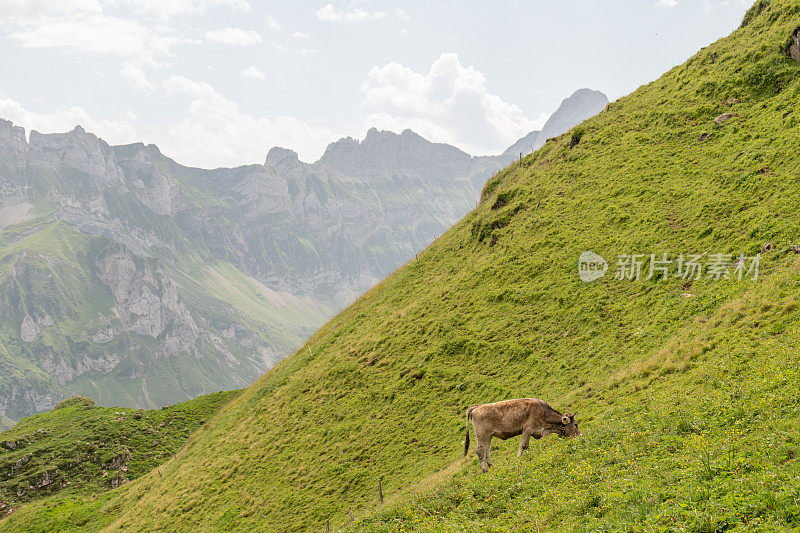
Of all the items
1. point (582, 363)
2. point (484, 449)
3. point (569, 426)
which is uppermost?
point (582, 363)

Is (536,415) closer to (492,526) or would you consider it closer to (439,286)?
(492,526)

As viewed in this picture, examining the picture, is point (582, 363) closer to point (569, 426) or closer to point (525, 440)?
point (569, 426)

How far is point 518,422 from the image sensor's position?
69.5 ft

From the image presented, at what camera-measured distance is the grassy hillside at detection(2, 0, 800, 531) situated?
48.1ft

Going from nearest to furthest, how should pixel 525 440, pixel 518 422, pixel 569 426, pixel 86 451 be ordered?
pixel 569 426 < pixel 525 440 < pixel 518 422 < pixel 86 451

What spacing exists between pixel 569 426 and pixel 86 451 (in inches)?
3208

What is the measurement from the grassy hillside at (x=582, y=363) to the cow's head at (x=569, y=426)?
2.34ft

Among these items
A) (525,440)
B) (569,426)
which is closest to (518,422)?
(525,440)

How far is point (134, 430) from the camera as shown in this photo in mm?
78250

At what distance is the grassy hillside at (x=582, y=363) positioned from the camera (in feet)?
48.1

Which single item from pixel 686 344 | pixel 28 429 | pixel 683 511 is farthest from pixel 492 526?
pixel 28 429

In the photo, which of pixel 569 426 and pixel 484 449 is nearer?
pixel 569 426

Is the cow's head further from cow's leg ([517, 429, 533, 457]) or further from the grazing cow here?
cow's leg ([517, 429, 533, 457])

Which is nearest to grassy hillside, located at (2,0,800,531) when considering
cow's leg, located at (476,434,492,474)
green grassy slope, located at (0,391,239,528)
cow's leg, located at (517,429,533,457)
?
cow's leg, located at (517,429,533,457)
